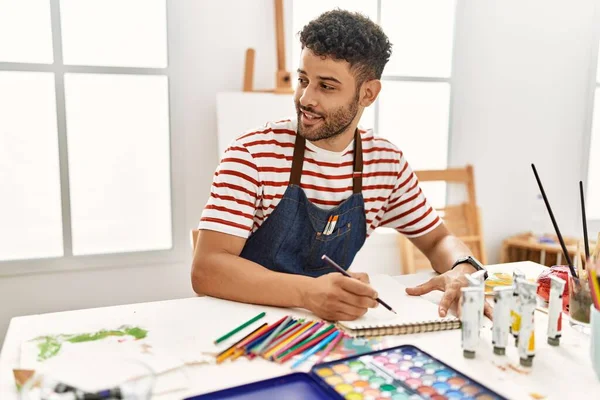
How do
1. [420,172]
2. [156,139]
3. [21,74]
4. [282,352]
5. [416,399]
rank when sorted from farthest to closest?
1. [420,172]
2. [156,139]
3. [21,74]
4. [282,352]
5. [416,399]

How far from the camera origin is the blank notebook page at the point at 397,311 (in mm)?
989

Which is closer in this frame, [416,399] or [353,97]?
[416,399]

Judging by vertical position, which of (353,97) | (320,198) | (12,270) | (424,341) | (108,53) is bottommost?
(12,270)

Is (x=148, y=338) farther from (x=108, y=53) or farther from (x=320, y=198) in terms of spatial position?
(x=108, y=53)

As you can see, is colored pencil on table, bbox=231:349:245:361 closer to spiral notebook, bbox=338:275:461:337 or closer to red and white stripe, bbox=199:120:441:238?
spiral notebook, bbox=338:275:461:337

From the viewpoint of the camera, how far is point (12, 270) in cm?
229

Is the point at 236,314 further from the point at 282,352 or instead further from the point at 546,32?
the point at 546,32

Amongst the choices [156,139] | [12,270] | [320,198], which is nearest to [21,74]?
[156,139]

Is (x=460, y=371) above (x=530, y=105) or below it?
below

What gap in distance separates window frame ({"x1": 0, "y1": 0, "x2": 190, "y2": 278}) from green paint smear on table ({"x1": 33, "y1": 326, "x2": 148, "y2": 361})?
156cm

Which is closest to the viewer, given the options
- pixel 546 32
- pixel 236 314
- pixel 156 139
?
pixel 236 314

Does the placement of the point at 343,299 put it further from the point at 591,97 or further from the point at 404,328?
the point at 591,97

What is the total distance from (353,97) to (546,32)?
2.28 m

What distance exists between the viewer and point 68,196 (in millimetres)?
2359
